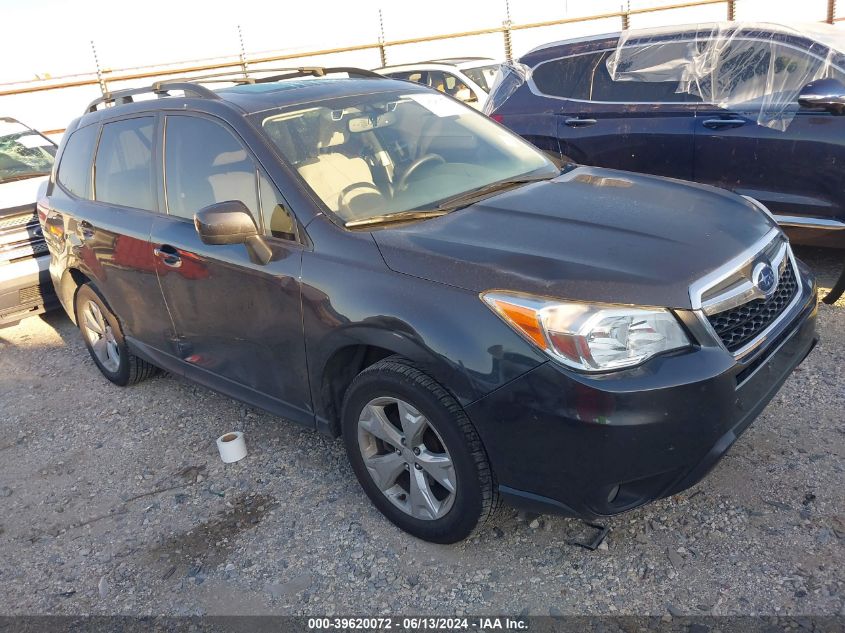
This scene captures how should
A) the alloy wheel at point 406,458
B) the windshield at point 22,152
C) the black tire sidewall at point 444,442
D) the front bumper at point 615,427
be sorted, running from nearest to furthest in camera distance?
the front bumper at point 615,427, the black tire sidewall at point 444,442, the alloy wheel at point 406,458, the windshield at point 22,152

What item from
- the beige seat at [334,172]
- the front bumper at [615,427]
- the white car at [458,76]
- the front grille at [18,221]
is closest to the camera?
the front bumper at [615,427]

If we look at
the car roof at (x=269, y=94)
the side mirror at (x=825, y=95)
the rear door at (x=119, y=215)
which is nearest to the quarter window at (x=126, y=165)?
the rear door at (x=119, y=215)

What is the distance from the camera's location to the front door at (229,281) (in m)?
3.10

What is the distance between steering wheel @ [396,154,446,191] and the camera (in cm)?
327

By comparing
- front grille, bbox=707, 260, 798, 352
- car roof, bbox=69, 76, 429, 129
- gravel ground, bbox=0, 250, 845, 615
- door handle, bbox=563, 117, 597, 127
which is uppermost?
car roof, bbox=69, 76, 429, 129

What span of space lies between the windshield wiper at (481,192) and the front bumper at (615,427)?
1005 millimetres

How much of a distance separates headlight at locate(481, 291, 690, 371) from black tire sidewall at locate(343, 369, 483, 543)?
18.1 inches

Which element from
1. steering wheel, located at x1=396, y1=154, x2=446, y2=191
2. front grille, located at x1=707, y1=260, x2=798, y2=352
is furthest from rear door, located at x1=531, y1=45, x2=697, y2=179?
front grille, located at x1=707, y1=260, x2=798, y2=352

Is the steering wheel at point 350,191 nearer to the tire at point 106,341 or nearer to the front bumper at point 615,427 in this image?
the front bumper at point 615,427

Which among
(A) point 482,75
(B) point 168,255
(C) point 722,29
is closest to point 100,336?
(B) point 168,255

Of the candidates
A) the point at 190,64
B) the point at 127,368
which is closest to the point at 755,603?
the point at 127,368

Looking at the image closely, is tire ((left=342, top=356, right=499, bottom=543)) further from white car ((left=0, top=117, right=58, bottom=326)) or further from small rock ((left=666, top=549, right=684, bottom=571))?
white car ((left=0, top=117, right=58, bottom=326))

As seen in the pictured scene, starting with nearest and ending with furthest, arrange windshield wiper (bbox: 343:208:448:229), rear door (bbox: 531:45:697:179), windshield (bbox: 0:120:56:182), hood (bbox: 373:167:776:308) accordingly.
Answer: hood (bbox: 373:167:776:308), windshield wiper (bbox: 343:208:448:229), rear door (bbox: 531:45:697:179), windshield (bbox: 0:120:56:182)

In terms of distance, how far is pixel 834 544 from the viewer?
2611 millimetres
